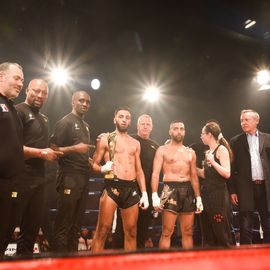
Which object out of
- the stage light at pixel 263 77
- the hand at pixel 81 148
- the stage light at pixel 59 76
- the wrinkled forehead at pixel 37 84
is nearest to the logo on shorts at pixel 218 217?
the hand at pixel 81 148

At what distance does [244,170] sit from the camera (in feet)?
13.7

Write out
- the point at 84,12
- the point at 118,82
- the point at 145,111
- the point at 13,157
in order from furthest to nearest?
the point at 145,111, the point at 118,82, the point at 84,12, the point at 13,157

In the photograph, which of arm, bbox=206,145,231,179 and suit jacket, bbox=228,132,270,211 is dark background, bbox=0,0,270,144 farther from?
arm, bbox=206,145,231,179

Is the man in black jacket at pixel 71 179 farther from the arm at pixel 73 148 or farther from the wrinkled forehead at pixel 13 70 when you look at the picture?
the wrinkled forehead at pixel 13 70

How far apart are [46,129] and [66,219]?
962 mm

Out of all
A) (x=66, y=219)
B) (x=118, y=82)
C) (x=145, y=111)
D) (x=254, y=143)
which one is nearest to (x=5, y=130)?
(x=66, y=219)

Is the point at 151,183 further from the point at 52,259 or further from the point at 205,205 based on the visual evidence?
the point at 52,259

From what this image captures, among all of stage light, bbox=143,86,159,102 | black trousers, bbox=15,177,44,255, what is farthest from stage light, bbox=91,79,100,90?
black trousers, bbox=15,177,44,255

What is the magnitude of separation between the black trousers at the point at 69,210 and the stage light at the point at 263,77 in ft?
18.9

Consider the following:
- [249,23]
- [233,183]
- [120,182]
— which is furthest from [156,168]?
[249,23]

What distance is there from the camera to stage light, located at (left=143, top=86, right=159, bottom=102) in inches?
401

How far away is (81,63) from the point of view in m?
8.79

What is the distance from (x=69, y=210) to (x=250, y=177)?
2.30m

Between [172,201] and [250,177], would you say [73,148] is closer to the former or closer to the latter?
[172,201]
